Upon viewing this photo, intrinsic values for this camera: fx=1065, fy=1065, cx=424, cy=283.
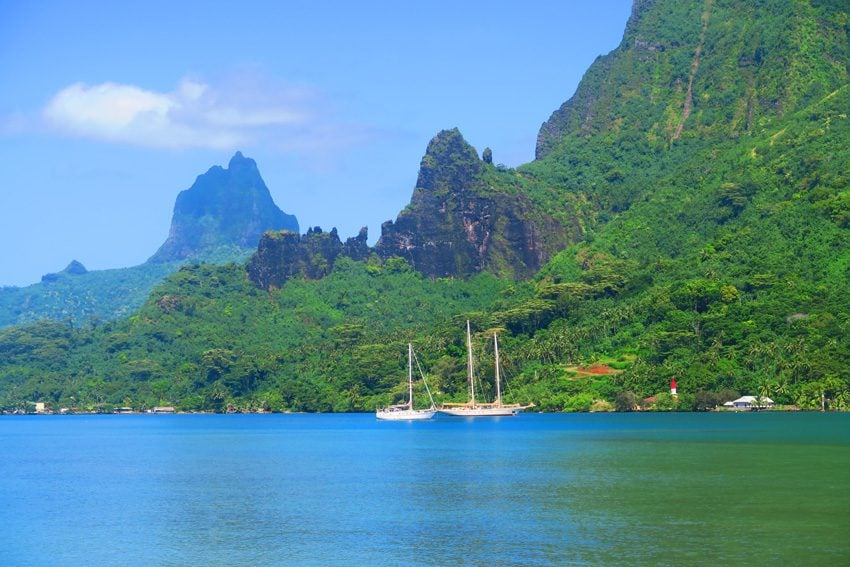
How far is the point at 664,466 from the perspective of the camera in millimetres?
65500

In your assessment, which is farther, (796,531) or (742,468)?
(742,468)

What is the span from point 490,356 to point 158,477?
293ft

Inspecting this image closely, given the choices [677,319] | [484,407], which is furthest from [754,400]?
[484,407]

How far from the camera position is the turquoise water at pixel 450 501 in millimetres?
40188

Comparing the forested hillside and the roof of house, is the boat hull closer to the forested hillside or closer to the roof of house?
the forested hillside

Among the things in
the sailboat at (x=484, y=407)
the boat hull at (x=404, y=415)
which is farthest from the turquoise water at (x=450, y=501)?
the boat hull at (x=404, y=415)

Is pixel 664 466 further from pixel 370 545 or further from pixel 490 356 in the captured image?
pixel 490 356

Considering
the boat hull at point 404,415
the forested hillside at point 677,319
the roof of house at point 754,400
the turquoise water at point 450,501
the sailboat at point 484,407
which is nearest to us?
the turquoise water at point 450,501

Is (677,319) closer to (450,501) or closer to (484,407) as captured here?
(484,407)

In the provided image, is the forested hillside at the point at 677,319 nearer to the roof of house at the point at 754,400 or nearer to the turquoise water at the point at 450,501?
the roof of house at the point at 754,400

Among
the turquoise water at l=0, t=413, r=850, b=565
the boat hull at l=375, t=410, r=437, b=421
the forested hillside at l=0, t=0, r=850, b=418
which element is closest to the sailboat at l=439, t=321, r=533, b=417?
the boat hull at l=375, t=410, r=437, b=421

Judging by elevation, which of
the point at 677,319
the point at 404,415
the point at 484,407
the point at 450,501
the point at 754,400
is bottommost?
the point at 450,501

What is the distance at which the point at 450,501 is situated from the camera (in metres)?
53.2

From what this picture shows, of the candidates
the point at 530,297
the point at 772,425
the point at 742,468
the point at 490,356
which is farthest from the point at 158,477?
the point at 530,297
